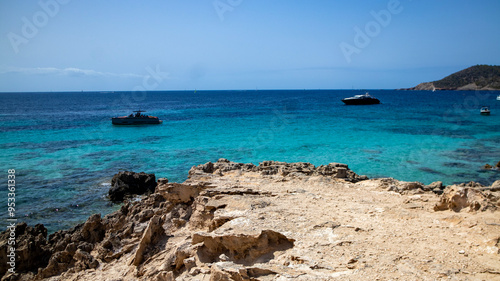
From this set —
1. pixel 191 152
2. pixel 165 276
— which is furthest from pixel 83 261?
pixel 191 152

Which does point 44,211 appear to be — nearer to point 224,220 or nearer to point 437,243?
point 224,220

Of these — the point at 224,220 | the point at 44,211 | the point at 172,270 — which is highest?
the point at 224,220

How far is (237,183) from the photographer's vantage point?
10.1 meters

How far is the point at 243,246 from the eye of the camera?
664 cm

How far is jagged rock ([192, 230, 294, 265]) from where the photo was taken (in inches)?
255

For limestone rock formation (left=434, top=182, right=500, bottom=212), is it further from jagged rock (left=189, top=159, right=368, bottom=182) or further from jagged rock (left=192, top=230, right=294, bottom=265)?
jagged rock (left=189, top=159, right=368, bottom=182)

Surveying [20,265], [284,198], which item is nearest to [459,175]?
[284,198]

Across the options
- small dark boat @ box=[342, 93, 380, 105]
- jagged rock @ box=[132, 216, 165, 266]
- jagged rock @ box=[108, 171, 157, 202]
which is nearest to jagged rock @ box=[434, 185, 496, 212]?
jagged rock @ box=[132, 216, 165, 266]

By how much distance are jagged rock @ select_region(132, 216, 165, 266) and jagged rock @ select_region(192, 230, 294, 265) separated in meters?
1.85

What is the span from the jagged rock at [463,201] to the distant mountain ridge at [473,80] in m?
183

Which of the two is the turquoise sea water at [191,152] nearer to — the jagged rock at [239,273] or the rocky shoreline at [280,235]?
the rocky shoreline at [280,235]

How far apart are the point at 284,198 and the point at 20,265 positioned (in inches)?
294

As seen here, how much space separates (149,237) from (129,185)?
8116 millimetres

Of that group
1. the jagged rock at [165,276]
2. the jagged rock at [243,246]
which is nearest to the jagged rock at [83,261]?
the jagged rock at [165,276]
